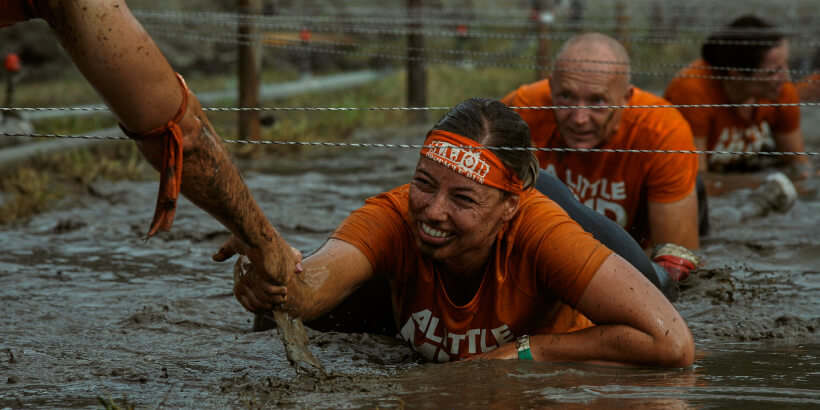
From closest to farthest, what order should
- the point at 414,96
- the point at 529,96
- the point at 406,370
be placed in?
1. the point at 406,370
2. the point at 529,96
3. the point at 414,96

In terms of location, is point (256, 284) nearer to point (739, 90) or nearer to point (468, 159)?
point (468, 159)

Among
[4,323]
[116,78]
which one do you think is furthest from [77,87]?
[116,78]

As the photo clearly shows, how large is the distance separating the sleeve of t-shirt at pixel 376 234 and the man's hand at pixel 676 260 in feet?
6.43

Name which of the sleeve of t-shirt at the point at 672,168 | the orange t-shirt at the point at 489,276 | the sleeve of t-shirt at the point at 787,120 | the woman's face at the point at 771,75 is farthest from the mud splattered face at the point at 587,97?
the sleeve of t-shirt at the point at 787,120

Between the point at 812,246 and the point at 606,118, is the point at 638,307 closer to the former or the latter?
the point at 606,118

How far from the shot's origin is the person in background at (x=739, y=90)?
22.6 ft

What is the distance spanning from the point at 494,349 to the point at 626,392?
56 centimetres

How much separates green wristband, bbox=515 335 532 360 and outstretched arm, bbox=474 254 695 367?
1 centimetres

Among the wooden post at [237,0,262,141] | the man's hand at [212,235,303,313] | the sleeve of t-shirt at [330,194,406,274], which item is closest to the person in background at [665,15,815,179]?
the wooden post at [237,0,262,141]

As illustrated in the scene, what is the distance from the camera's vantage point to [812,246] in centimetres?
596

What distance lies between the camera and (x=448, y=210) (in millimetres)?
3334

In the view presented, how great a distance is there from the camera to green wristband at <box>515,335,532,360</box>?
11.4 ft

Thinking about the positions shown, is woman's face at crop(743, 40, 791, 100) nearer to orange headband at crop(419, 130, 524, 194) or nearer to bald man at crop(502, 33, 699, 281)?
bald man at crop(502, 33, 699, 281)

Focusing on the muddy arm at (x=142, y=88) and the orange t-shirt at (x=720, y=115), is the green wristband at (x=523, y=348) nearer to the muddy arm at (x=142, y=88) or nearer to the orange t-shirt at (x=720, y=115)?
the muddy arm at (x=142, y=88)
